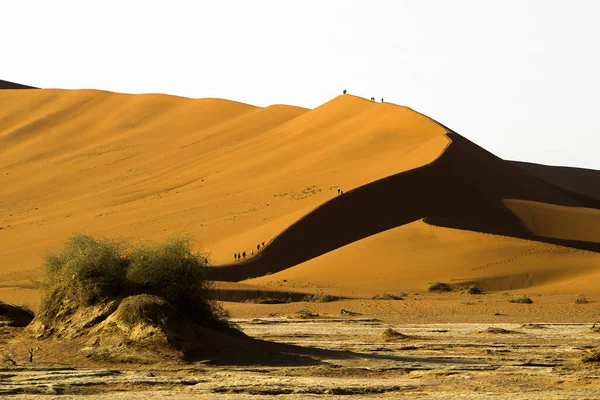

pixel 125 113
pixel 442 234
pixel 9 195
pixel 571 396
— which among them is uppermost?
pixel 125 113

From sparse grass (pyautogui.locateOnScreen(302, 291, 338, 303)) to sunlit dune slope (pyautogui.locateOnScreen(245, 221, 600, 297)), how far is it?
1369mm

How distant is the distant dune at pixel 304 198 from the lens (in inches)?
1451

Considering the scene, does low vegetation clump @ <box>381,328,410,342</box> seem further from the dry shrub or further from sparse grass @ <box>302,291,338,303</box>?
sparse grass @ <box>302,291,338,303</box>

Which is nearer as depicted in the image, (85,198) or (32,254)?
(32,254)

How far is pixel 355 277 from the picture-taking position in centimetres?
3631

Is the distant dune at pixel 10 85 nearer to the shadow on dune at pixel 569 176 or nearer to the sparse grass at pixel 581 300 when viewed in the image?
the shadow on dune at pixel 569 176

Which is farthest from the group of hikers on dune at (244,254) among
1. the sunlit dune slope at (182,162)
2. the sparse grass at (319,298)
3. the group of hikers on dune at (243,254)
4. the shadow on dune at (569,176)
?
the shadow on dune at (569,176)

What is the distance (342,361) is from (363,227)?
90.3ft

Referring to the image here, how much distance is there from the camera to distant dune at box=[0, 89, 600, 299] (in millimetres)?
36844

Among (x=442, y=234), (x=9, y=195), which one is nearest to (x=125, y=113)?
(x=9, y=195)

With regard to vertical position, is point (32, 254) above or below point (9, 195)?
below

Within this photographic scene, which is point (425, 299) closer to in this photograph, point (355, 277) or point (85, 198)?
point (355, 277)

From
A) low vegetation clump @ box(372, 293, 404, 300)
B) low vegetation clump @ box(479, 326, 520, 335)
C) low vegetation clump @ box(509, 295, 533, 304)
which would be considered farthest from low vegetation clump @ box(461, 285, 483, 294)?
low vegetation clump @ box(479, 326, 520, 335)

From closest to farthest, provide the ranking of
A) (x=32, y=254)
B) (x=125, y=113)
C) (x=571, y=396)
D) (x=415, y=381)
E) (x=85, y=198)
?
(x=571, y=396), (x=415, y=381), (x=32, y=254), (x=85, y=198), (x=125, y=113)
